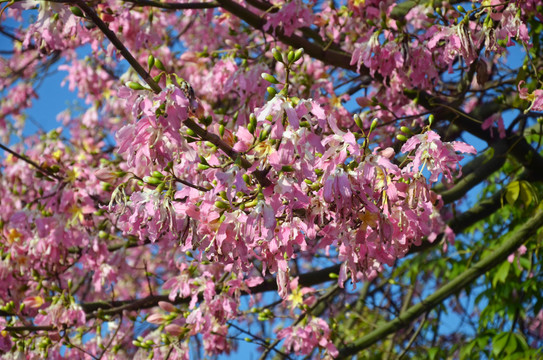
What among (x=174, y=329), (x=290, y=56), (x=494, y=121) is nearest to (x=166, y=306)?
(x=174, y=329)

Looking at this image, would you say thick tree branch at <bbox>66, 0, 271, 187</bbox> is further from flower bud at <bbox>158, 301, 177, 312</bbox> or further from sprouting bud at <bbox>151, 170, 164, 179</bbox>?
flower bud at <bbox>158, 301, 177, 312</bbox>

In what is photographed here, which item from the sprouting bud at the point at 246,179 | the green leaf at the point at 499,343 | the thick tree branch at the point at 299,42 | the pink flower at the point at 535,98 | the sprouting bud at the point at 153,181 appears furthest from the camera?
the green leaf at the point at 499,343

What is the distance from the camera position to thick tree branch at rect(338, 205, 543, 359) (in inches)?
126

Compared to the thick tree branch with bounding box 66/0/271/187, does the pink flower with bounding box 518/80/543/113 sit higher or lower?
higher

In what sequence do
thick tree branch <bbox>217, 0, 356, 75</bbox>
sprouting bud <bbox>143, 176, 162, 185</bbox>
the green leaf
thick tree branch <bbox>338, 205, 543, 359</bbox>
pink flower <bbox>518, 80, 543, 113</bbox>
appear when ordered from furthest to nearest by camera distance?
1. thick tree branch <bbox>338, 205, 543, 359</bbox>
2. the green leaf
3. thick tree branch <bbox>217, 0, 356, 75</bbox>
4. pink flower <bbox>518, 80, 543, 113</bbox>
5. sprouting bud <bbox>143, 176, 162, 185</bbox>

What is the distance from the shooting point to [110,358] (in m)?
3.14

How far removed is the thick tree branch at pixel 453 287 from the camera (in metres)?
3.21

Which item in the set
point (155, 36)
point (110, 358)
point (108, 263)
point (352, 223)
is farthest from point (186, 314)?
point (155, 36)

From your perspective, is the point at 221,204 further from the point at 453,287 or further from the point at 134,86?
the point at 453,287

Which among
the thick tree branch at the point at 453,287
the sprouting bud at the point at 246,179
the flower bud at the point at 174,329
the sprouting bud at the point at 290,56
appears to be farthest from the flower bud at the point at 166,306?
the sprouting bud at the point at 290,56

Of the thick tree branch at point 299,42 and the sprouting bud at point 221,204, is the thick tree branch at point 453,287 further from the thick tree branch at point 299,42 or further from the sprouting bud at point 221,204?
the sprouting bud at point 221,204

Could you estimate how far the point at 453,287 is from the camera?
3.36 metres

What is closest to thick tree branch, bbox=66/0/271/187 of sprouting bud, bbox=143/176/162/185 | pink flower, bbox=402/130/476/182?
sprouting bud, bbox=143/176/162/185

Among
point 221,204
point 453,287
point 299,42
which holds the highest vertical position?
point 299,42
